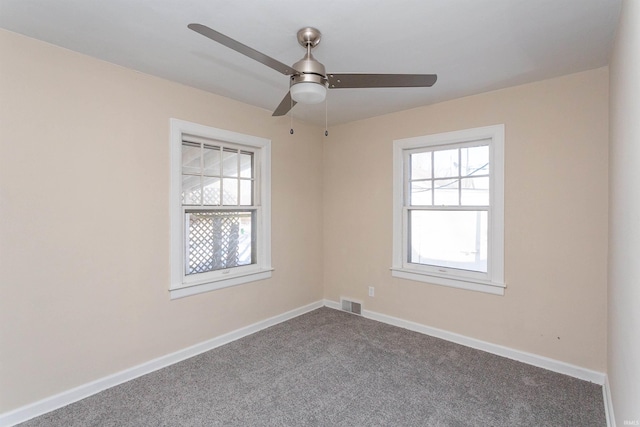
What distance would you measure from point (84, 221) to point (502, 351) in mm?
3713

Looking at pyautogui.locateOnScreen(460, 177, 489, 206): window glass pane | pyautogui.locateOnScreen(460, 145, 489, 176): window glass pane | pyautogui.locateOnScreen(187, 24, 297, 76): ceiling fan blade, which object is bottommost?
pyautogui.locateOnScreen(460, 177, 489, 206): window glass pane

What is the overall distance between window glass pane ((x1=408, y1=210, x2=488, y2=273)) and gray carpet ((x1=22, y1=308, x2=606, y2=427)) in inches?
34.0

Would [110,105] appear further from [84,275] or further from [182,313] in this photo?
[182,313]

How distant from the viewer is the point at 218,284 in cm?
315

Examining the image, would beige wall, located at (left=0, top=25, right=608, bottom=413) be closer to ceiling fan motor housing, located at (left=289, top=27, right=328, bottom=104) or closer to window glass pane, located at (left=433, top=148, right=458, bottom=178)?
window glass pane, located at (left=433, top=148, right=458, bottom=178)

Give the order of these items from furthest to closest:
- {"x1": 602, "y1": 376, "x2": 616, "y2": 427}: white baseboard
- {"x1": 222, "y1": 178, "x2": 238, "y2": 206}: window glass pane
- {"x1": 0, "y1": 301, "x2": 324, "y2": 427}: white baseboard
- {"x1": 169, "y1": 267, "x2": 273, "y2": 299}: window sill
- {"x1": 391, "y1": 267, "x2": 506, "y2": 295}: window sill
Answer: {"x1": 222, "y1": 178, "x2": 238, "y2": 206}: window glass pane
{"x1": 391, "y1": 267, "x2": 506, "y2": 295}: window sill
{"x1": 169, "y1": 267, "x2": 273, "y2": 299}: window sill
{"x1": 0, "y1": 301, "x2": 324, "y2": 427}: white baseboard
{"x1": 602, "y1": 376, "x2": 616, "y2": 427}: white baseboard

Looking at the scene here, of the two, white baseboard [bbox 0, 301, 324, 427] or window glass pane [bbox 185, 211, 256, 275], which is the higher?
window glass pane [bbox 185, 211, 256, 275]

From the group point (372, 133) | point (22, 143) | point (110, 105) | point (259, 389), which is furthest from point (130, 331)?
point (372, 133)

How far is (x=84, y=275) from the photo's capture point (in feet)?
7.59

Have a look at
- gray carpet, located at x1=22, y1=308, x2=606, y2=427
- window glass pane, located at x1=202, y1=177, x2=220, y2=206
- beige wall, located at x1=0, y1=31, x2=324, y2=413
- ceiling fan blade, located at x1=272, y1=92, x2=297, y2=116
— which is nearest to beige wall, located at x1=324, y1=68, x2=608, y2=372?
gray carpet, located at x1=22, y1=308, x2=606, y2=427

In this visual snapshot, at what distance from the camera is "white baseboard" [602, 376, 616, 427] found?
1936 mm

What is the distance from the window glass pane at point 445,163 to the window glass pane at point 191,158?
249 centimetres

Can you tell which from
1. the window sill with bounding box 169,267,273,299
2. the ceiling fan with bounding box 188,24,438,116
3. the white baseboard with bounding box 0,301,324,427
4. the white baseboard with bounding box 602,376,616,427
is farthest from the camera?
the window sill with bounding box 169,267,273,299

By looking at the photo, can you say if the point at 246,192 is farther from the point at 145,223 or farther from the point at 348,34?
the point at 348,34
